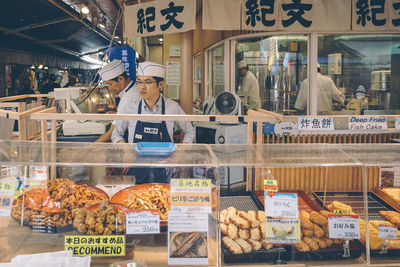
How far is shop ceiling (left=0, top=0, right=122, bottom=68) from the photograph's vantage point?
9.21 meters

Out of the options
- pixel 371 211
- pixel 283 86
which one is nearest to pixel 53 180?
pixel 371 211

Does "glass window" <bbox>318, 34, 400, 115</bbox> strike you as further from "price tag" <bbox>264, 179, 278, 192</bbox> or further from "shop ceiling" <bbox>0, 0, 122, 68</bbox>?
"price tag" <bbox>264, 179, 278, 192</bbox>

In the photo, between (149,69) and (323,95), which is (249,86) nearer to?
(323,95)

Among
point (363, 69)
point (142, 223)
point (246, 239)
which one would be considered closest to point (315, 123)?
point (246, 239)

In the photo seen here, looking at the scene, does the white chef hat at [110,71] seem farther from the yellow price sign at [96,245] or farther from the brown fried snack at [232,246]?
the brown fried snack at [232,246]

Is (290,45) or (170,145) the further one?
(290,45)

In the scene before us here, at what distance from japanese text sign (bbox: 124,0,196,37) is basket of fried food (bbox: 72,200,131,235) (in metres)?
3.78

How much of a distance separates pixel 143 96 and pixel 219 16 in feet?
7.30

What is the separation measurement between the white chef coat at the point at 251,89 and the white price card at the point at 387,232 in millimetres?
4873

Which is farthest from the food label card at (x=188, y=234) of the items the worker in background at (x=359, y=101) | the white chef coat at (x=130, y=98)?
the worker in background at (x=359, y=101)

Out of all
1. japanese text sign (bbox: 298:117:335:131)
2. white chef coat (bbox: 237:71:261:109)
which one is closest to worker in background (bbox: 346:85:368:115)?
white chef coat (bbox: 237:71:261:109)

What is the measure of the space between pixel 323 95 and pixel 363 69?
943mm

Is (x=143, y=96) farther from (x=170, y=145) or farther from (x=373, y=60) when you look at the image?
(x=373, y=60)

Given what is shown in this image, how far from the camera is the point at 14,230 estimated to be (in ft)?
6.71
